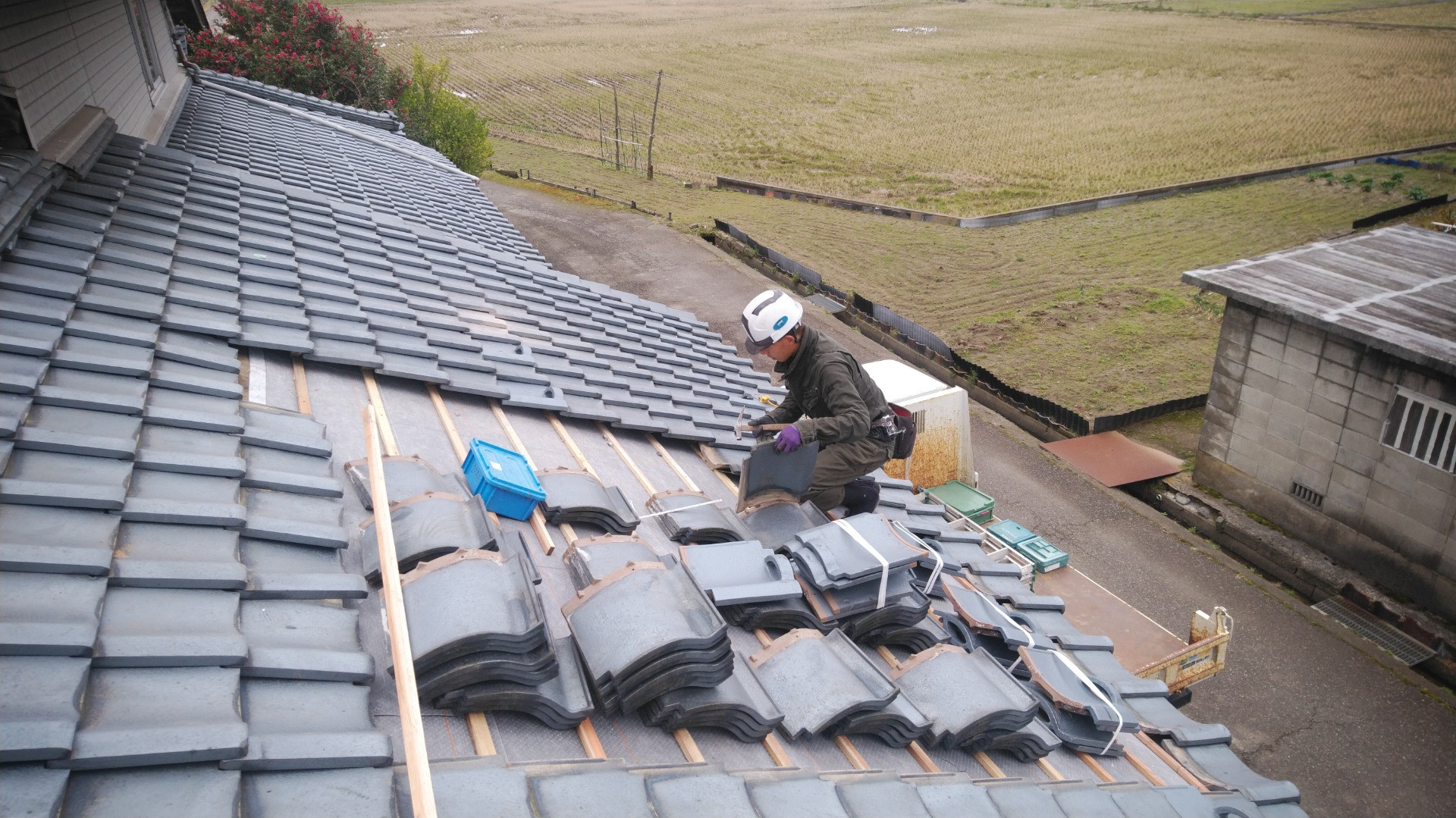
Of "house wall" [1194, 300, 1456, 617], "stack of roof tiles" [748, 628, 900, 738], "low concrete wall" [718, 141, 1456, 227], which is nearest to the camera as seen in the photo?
"stack of roof tiles" [748, 628, 900, 738]

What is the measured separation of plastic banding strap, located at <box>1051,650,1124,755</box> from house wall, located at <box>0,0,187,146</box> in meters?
8.44

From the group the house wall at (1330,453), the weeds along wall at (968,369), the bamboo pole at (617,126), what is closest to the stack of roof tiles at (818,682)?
the house wall at (1330,453)

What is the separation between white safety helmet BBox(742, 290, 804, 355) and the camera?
6469mm

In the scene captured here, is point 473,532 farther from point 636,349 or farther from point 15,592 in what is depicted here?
point 636,349

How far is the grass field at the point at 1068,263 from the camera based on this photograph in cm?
2422

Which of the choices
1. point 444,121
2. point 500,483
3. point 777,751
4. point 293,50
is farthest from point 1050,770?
point 444,121

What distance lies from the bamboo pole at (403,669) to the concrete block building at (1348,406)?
15.4 m

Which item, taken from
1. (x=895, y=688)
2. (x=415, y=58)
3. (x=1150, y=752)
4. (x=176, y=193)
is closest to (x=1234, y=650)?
(x=1150, y=752)

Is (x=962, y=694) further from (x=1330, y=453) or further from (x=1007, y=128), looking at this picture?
(x=1007, y=128)

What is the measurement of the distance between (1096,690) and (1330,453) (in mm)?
12348

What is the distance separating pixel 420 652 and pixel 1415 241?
72.8ft

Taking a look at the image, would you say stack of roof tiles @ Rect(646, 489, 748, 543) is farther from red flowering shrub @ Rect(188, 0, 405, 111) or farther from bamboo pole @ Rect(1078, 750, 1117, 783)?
red flowering shrub @ Rect(188, 0, 405, 111)

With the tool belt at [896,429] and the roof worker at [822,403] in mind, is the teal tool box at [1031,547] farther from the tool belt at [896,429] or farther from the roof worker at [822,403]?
the roof worker at [822,403]

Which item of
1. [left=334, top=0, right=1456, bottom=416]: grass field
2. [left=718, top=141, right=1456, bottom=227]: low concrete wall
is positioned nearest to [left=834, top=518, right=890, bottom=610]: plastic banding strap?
[left=334, top=0, right=1456, bottom=416]: grass field
